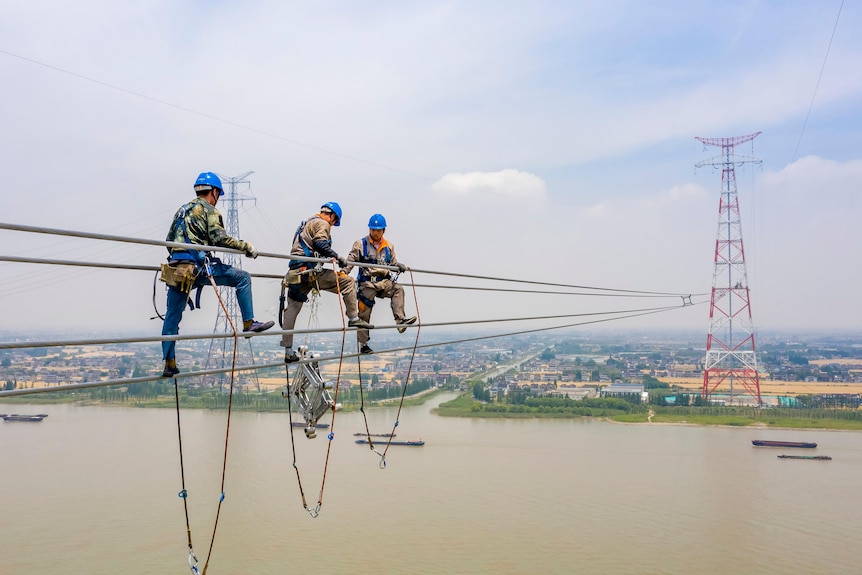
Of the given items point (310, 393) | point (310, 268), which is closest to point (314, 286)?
point (310, 268)

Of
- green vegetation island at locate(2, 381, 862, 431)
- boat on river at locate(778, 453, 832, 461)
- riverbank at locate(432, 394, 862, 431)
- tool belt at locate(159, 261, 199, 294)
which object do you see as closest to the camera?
tool belt at locate(159, 261, 199, 294)

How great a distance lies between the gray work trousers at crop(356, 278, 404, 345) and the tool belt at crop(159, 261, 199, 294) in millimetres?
Answer: 1027

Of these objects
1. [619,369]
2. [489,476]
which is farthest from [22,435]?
[619,369]

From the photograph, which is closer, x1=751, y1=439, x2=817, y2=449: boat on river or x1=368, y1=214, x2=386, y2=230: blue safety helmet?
x1=368, y1=214, x2=386, y2=230: blue safety helmet

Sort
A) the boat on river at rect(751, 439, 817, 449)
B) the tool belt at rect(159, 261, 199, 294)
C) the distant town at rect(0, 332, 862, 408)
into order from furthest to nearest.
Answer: the distant town at rect(0, 332, 862, 408) < the boat on river at rect(751, 439, 817, 449) < the tool belt at rect(159, 261, 199, 294)

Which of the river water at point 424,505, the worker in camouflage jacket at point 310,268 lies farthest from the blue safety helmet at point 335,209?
the river water at point 424,505

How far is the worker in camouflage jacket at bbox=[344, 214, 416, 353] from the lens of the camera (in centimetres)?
279

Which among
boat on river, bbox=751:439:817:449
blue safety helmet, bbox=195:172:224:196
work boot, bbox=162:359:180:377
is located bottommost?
boat on river, bbox=751:439:817:449

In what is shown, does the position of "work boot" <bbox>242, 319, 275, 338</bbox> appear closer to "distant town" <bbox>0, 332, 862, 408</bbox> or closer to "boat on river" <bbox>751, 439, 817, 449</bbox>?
"distant town" <bbox>0, 332, 862, 408</bbox>

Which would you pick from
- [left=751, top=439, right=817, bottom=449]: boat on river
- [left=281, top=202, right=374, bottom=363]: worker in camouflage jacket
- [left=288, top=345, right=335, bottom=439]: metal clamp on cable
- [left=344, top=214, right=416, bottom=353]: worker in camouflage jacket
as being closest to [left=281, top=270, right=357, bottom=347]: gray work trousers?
[left=281, top=202, right=374, bottom=363]: worker in camouflage jacket

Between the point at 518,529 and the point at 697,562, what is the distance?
2.01 m

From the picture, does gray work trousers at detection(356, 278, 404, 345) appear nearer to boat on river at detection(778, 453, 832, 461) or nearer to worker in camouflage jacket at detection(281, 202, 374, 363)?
worker in camouflage jacket at detection(281, 202, 374, 363)

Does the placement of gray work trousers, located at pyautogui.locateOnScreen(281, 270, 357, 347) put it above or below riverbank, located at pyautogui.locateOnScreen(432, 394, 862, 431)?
above

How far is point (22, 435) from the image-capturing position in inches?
498
